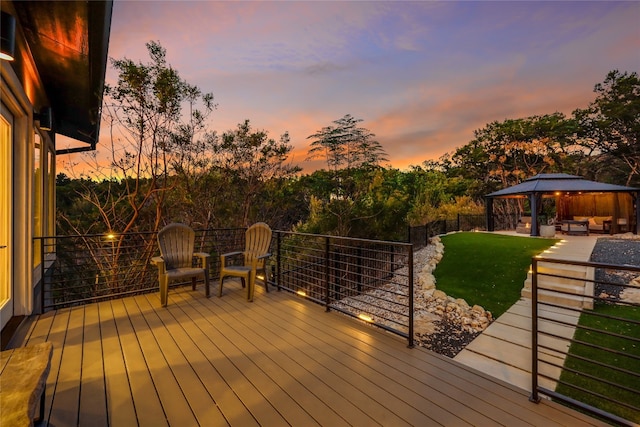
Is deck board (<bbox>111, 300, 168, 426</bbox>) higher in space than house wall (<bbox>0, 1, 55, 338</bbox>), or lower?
lower

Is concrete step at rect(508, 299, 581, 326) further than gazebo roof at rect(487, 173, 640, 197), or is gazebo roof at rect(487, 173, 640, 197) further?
gazebo roof at rect(487, 173, 640, 197)

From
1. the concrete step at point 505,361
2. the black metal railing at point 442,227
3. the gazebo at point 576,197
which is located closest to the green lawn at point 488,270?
the black metal railing at point 442,227

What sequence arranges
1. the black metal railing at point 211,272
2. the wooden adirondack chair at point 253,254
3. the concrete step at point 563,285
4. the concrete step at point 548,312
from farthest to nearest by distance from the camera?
1. the concrete step at point 563,285
2. the concrete step at point 548,312
3. the wooden adirondack chair at point 253,254
4. the black metal railing at point 211,272

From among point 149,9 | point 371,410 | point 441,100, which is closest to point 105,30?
point 149,9

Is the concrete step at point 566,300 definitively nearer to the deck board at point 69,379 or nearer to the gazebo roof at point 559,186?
the deck board at point 69,379

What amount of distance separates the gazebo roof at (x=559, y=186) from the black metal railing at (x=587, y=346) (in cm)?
555

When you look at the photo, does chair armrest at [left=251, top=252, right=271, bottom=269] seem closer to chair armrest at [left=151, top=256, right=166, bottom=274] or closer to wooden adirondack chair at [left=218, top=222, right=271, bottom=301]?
wooden adirondack chair at [left=218, top=222, right=271, bottom=301]

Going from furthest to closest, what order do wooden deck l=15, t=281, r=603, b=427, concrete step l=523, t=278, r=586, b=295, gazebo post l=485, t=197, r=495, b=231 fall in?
gazebo post l=485, t=197, r=495, b=231, concrete step l=523, t=278, r=586, b=295, wooden deck l=15, t=281, r=603, b=427

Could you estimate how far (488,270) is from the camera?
753 cm

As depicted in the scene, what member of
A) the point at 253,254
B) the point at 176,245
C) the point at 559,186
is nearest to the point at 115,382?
the point at 176,245

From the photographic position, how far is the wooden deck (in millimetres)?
1715

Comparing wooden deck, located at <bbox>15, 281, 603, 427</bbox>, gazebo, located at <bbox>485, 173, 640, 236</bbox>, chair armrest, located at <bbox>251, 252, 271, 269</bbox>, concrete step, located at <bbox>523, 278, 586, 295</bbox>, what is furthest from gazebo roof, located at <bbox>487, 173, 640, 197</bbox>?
wooden deck, located at <bbox>15, 281, 603, 427</bbox>

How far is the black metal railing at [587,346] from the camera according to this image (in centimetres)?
177

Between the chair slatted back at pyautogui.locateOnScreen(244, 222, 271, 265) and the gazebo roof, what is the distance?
11.4 m
